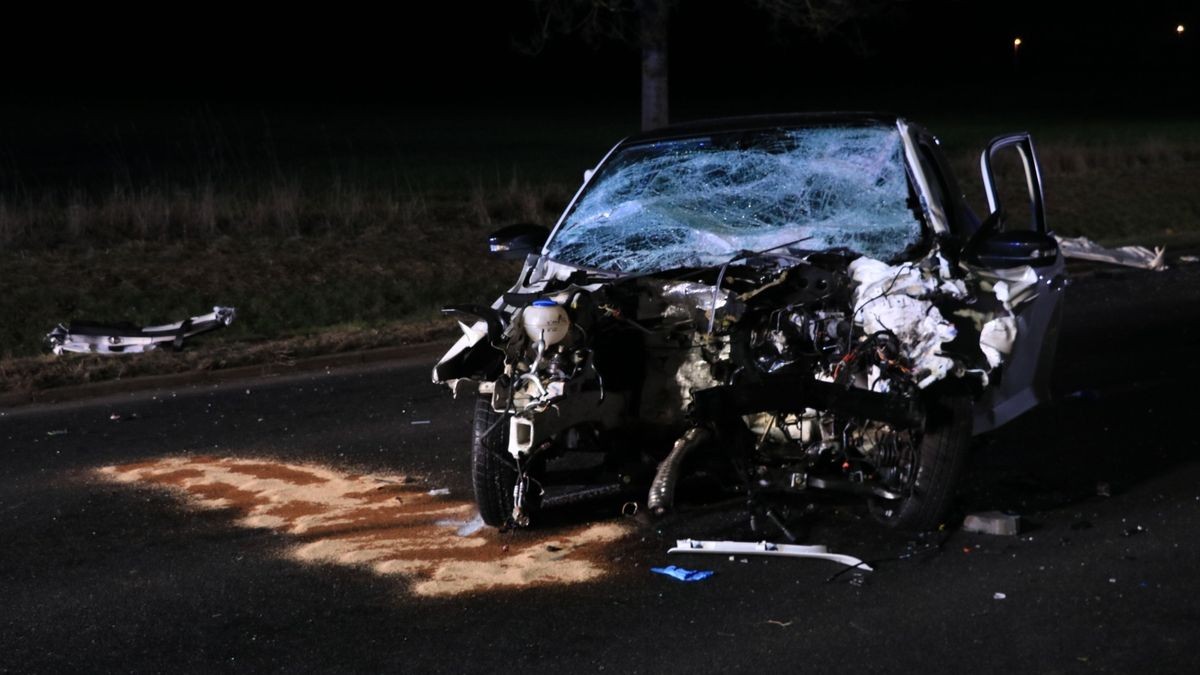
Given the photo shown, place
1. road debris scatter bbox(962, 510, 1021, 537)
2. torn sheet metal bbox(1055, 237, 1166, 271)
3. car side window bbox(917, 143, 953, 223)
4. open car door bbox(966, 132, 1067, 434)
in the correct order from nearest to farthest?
1. road debris scatter bbox(962, 510, 1021, 537)
2. open car door bbox(966, 132, 1067, 434)
3. car side window bbox(917, 143, 953, 223)
4. torn sheet metal bbox(1055, 237, 1166, 271)

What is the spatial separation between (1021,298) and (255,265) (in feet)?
31.3

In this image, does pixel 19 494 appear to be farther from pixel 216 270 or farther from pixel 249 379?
pixel 216 270

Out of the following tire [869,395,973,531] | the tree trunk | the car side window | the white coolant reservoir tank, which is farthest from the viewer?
the tree trunk

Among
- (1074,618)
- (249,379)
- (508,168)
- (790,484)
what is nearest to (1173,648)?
(1074,618)

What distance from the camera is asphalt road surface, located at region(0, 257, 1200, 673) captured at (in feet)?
17.1

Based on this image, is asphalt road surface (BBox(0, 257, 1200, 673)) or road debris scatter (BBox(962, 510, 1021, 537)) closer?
asphalt road surface (BBox(0, 257, 1200, 673))

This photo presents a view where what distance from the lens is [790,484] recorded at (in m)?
6.39

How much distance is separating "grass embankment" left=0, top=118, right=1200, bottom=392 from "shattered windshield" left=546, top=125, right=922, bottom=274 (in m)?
4.79

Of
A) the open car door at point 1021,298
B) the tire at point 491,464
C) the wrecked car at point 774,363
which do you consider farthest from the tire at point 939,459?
the tire at point 491,464

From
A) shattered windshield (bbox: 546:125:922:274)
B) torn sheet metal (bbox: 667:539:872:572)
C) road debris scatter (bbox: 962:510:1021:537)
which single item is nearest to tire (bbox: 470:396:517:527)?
torn sheet metal (bbox: 667:539:872:572)

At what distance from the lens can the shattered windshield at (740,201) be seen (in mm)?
7148

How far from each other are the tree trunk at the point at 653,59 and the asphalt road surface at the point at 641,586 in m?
13.3

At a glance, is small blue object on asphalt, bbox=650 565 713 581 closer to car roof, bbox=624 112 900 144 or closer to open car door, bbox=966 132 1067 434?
open car door, bbox=966 132 1067 434

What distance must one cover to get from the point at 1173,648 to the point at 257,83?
178ft
